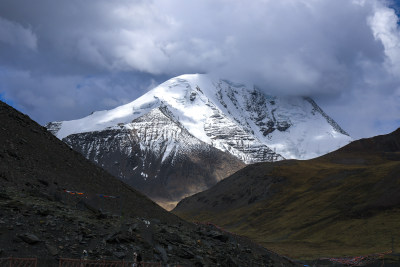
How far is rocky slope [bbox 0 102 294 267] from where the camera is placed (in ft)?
71.1

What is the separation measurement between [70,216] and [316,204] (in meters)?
85.6

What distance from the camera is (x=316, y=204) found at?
338ft

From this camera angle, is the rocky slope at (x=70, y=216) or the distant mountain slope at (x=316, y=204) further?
the distant mountain slope at (x=316, y=204)

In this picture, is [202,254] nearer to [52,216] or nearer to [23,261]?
[52,216]

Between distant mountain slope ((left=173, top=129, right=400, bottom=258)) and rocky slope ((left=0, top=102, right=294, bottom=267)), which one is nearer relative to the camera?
rocky slope ((left=0, top=102, right=294, bottom=267))

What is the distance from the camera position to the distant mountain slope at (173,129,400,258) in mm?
76562

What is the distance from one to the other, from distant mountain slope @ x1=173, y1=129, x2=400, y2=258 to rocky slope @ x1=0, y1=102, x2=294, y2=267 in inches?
1295

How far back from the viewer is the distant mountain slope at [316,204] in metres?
76.6

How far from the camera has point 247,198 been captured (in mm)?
144375

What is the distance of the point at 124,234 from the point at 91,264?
166 inches

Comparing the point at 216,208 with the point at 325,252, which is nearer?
the point at 325,252

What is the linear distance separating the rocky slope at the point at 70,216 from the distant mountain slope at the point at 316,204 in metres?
32.9

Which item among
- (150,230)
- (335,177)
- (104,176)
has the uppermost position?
(335,177)

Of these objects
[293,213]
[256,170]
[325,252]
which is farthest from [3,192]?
[256,170]
